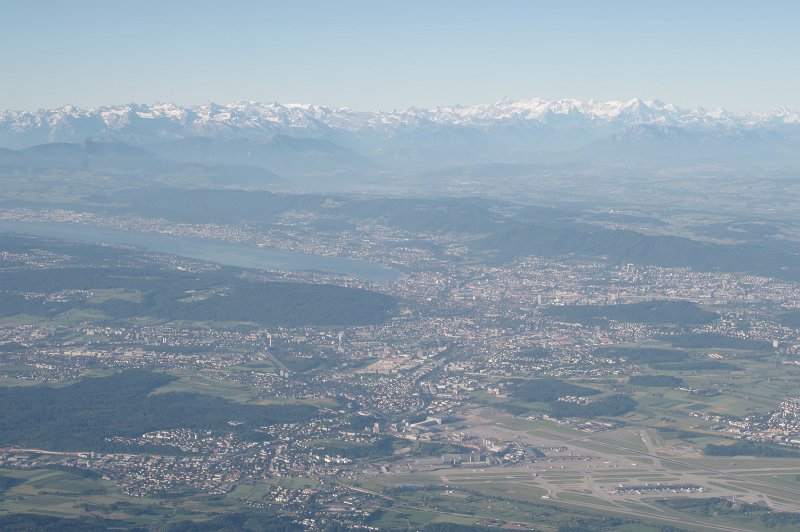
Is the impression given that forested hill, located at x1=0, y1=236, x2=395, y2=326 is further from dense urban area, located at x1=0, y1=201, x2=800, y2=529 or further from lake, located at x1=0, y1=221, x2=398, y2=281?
lake, located at x1=0, y1=221, x2=398, y2=281

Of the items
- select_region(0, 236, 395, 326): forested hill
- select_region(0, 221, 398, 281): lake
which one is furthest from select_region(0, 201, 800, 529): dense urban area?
select_region(0, 221, 398, 281): lake

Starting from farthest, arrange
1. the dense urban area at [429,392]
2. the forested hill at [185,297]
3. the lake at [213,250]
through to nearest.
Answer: the lake at [213,250], the forested hill at [185,297], the dense urban area at [429,392]

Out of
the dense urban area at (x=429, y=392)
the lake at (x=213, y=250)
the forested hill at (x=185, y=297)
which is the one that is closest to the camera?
the dense urban area at (x=429, y=392)

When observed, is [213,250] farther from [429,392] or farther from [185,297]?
[429,392]

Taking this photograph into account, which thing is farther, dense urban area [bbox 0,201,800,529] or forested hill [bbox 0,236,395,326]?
forested hill [bbox 0,236,395,326]

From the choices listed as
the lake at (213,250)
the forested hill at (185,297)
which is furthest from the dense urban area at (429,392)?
the lake at (213,250)

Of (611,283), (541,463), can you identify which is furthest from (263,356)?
(611,283)

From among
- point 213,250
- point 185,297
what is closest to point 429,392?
point 185,297

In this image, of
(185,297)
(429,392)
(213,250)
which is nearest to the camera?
(429,392)

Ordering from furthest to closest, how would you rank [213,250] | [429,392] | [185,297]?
[213,250] → [185,297] → [429,392]

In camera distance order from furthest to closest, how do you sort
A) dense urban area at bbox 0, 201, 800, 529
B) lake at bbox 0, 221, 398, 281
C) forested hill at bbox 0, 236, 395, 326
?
1. lake at bbox 0, 221, 398, 281
2. forested hill at bbox 0, 236, 395, 326
3. dense urban area at bbox 0, 201, 800, 529

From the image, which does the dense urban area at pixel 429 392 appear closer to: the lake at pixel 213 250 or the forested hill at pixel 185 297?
the forested hill at pixel 185 297
